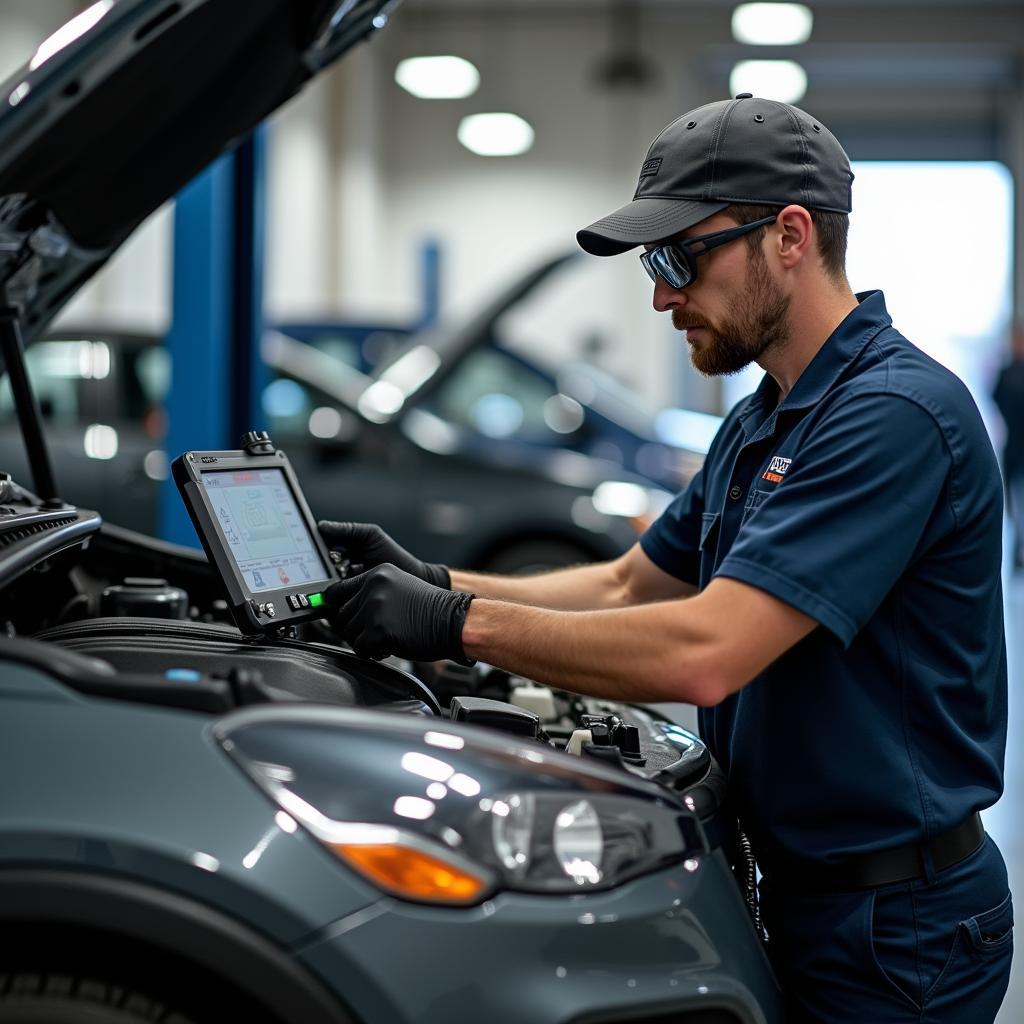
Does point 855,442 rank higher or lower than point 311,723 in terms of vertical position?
higher

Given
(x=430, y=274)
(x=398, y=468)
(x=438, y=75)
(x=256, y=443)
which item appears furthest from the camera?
(x=430, y=274)

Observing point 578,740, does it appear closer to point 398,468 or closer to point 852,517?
point 852,517

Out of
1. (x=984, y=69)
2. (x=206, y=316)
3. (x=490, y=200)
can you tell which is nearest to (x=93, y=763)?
(x=206, y=316)

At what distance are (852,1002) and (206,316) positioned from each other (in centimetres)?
351

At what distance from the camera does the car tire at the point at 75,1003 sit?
118 cm

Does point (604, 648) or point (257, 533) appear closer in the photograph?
point (604, 648)

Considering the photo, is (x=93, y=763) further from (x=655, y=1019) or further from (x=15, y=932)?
(x=655, y=1019)

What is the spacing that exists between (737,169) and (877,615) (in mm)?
574

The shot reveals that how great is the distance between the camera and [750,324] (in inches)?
65.1

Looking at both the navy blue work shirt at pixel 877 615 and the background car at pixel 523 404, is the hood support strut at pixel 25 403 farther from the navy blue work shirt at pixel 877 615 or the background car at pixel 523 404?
the background car at pixel 523 404

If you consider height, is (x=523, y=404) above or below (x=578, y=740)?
below

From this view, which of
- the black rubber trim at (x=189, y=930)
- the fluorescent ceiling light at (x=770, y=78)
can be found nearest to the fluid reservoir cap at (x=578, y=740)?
the black rubber trim at (x=189, y=930)

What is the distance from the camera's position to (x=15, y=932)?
3.95 ft

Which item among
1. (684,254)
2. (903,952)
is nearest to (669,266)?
(684,254)
